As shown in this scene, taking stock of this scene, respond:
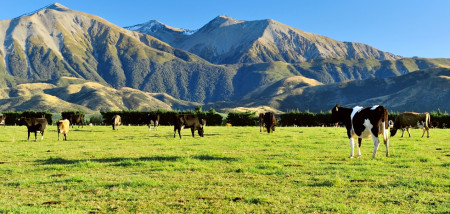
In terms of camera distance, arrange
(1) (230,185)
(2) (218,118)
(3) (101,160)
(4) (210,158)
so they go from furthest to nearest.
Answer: (2) (218,118)
(4) (210,158)
(3) (101,160)
(1) (230,185)

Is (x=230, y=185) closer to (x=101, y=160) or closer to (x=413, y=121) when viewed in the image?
(x=101, y=160)

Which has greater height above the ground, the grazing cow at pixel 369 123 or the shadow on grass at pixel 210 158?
the grazing cow at pixel 369 123

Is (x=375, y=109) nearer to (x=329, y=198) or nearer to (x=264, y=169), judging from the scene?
(x=264, y=169)

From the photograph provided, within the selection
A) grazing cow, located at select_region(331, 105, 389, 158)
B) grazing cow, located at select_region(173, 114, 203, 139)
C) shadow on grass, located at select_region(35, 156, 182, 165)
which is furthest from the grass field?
grazing cow, located at select_region(173, 114, 203, 139)

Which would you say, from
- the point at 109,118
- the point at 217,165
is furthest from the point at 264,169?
the point at 109,118

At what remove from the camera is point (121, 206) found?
27.5ft

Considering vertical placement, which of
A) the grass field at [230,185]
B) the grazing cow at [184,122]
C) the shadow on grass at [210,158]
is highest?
the grazing cow at [184,122]

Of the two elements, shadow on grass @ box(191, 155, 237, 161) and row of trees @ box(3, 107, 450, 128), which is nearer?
shadow on grass @ box(191, 155, 237, 161)

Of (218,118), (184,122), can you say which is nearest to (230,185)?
(184,122)

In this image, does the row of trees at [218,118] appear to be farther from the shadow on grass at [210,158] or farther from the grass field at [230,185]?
the grass field at [230,185]

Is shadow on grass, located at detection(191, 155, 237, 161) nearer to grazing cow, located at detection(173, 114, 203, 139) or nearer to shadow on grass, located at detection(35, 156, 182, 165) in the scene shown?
shadow on grass, located at detection(35, 156, 182, 165)

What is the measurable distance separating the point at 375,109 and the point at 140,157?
1099 cm

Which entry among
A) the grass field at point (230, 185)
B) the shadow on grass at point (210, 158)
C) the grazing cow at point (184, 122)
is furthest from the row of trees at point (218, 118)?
the grass field at point (230, 185)

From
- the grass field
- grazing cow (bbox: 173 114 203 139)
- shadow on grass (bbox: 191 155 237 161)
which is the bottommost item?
the grass field
